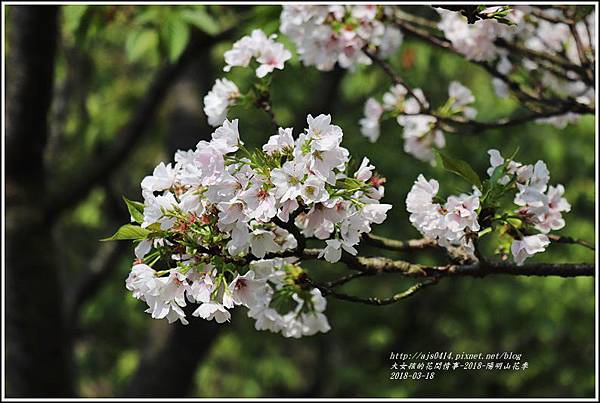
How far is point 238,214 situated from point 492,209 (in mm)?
519

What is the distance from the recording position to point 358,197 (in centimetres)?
126

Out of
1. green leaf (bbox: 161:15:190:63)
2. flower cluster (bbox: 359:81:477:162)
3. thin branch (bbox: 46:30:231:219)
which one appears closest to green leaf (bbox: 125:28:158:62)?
green leaf (bbox: 161:15:190:63)

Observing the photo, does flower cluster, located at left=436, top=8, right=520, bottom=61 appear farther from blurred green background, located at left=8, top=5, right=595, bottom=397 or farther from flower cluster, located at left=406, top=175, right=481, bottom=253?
blurred green background, located at left=8, top=5, right=595, bottom=397

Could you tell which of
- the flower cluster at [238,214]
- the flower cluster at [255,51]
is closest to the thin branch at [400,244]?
the flower cluster at [238,214]

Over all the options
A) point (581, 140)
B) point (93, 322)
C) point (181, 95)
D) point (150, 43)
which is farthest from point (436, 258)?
point (150, 43)

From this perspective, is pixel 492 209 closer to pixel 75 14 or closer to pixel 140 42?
pixel 75 14

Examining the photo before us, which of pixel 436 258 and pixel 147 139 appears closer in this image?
pixel 436 258

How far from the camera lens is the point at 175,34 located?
268 cm

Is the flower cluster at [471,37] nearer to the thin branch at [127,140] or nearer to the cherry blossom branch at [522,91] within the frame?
the cherry blossom branch at [522,91]

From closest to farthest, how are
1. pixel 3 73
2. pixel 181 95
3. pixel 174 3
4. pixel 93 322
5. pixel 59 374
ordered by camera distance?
pixel 174 3 < pixel 3 73 < pixel 59 374 < pixel 181 95 < pixel 93 322

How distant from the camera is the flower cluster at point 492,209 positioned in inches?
54.3

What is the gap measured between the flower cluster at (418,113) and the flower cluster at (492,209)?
34.8 inches

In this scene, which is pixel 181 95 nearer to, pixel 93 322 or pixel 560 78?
pixel 93 322

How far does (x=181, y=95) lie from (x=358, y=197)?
392cm
